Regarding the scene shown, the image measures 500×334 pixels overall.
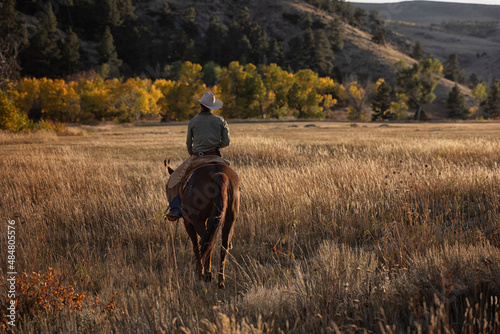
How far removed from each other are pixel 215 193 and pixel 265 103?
248ft

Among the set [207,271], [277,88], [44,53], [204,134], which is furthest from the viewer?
[44,53]

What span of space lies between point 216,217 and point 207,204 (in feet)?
0.73

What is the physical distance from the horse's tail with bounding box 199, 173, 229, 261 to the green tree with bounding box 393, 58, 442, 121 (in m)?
78.9

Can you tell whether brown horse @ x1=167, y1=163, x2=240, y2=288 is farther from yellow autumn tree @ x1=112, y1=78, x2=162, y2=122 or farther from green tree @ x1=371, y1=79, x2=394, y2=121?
green tree @ x1=371, y1=79, x2=394, y2=121

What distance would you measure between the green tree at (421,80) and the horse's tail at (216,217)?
3108 inches

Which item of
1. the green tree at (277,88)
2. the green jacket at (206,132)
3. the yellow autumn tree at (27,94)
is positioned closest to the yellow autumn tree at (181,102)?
the green tree at (277,88)

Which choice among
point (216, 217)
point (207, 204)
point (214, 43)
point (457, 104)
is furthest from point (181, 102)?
point (214, 43)

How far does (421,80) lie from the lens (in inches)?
2970

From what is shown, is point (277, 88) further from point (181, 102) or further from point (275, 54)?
point (275, 54)

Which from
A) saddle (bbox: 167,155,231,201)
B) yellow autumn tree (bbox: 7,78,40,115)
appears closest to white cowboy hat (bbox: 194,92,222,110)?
saddle (bbox: 167,155,231,201)

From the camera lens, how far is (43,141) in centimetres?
2481

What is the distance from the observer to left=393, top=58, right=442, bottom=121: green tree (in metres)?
73.8

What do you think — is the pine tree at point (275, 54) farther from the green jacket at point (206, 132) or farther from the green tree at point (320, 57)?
the green jacket at point (206, 132)

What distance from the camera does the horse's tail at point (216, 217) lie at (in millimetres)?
4555
